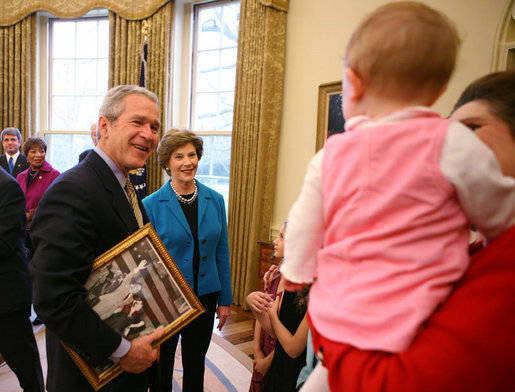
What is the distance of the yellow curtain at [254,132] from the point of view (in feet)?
15.4

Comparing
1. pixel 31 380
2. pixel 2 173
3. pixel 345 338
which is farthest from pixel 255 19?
pixel 345 338

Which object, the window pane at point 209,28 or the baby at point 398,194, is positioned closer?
the baby at point 398,194

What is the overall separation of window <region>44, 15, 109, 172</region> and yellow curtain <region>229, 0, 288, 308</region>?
3.17 metres

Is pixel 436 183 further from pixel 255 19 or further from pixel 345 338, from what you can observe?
pixel 255 19

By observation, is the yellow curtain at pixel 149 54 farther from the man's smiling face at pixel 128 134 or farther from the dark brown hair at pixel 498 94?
the dark brown hair at pixel 498 94

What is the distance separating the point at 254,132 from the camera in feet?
15.9

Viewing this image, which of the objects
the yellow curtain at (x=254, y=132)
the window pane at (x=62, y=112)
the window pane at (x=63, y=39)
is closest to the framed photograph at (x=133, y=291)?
the yellow curtain at (x=254, y=132)

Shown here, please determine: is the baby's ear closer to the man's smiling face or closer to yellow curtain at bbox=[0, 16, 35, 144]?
the man's smiling face

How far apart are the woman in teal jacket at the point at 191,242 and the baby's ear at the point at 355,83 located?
180 centimetres

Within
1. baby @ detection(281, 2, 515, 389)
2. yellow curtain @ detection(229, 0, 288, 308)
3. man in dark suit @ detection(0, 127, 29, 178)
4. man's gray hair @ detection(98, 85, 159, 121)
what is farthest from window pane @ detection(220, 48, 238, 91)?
baby @ detection(281, 2, 515, 389)

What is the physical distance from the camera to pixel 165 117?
5719mm

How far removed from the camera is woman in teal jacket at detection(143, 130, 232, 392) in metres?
2.33

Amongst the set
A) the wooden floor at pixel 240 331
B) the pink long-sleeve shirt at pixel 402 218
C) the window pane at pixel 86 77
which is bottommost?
the wooden floor at pixel 240 331

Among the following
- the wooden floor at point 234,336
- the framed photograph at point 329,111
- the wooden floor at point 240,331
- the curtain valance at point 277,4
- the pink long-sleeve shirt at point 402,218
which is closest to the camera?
the pink long-sleeve shirt at point 402,218
